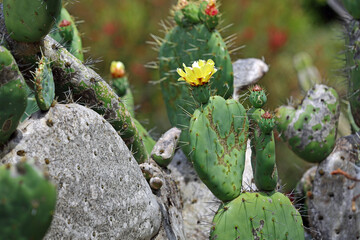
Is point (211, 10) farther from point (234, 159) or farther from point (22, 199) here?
point (22, 199)

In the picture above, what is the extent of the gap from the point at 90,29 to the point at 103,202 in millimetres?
4987

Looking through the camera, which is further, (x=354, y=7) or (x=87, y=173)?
(x=354, y=7)

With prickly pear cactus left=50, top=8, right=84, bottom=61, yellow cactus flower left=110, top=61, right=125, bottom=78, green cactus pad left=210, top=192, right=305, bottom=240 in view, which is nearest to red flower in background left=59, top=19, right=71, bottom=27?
prickly pear cactus left=50, top=8, right=84, bottom=61

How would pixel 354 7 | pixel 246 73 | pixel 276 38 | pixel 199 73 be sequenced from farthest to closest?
pixel 276 38
pixel 246 73
pixel 354 7
pixel 199 73

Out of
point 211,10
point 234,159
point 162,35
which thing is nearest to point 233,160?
point 234,159

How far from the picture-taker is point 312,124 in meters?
3.22

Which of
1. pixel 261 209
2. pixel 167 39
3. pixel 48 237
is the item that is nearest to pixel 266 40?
pixel 167 39

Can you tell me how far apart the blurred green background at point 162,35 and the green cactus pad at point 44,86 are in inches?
165

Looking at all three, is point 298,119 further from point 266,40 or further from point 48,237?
point 266,40

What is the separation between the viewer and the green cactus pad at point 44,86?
212 centimetres

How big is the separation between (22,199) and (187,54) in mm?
1931

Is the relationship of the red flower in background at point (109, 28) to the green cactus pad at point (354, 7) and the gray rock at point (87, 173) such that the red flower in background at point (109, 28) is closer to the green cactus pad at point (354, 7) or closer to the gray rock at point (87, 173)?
the green cactus pad at point (354, 7)

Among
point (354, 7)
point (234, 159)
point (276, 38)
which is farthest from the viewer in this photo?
point (276, 38)

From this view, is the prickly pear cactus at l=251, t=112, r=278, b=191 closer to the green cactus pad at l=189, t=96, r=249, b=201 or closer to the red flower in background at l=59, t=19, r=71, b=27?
the green cactus pad at l=189, t=96, r=249, b=201
